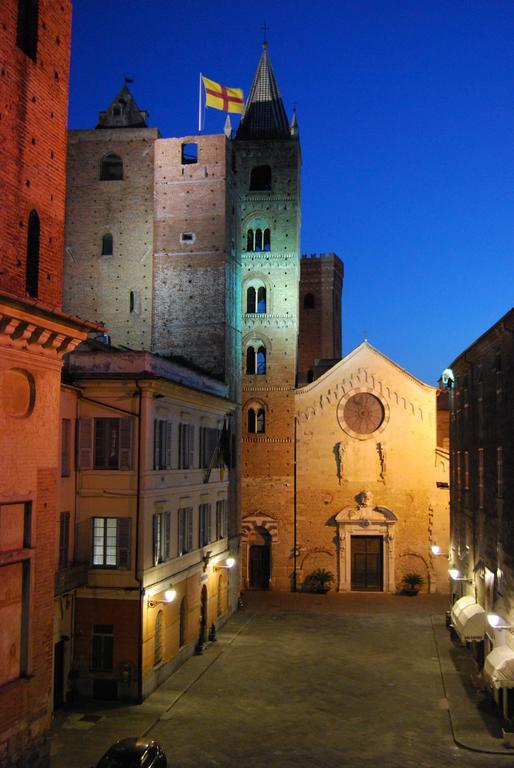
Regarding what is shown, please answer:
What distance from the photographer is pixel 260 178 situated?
4759cm

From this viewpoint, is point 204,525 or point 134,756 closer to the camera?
point 134,756

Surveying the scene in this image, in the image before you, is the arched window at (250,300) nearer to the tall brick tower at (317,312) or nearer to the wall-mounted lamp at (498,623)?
the tall brick tower at (317,312)

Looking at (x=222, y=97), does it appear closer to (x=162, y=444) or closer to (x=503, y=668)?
(x=162, y=444)

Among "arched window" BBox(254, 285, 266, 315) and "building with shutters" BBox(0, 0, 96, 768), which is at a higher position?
"arched window" BBox(254, 285, 266, 315)

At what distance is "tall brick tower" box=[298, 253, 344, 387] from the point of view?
63031 mm

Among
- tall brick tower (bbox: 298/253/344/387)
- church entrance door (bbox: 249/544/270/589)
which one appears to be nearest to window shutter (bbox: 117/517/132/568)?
church entrance door (bbox: 249/544/270/589)

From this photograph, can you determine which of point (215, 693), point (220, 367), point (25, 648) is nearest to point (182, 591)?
point (215, 693)

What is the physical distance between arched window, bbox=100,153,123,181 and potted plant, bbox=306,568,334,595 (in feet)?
75.0

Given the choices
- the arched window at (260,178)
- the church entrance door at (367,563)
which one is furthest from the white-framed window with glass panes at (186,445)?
the arched window at (260,178)

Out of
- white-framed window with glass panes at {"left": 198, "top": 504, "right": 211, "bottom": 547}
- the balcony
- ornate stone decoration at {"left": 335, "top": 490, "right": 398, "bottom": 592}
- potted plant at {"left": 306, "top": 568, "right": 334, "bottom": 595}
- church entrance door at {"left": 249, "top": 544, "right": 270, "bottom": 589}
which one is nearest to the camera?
the balcony

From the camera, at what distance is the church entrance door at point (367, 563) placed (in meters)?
43.9

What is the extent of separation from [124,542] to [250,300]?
2338 centimetres

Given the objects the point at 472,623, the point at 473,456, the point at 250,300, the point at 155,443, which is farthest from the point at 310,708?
the point at 250,300

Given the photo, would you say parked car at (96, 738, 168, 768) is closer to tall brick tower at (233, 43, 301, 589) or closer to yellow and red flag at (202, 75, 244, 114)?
tall brick tower at (233, 43, 301, 589)
